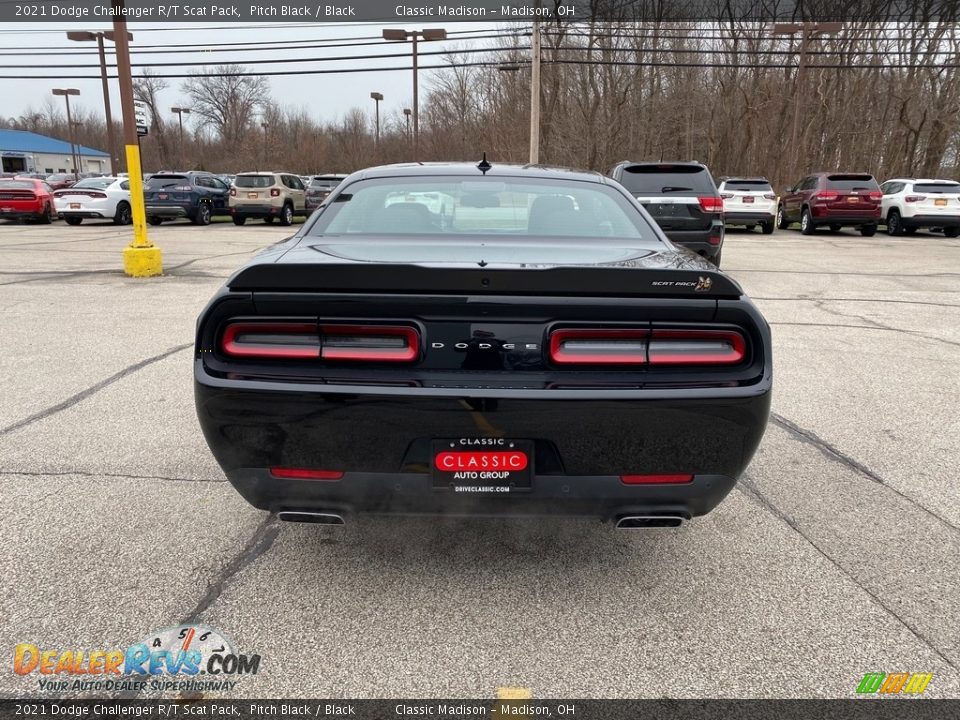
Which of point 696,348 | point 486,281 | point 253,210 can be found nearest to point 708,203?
point 696,348

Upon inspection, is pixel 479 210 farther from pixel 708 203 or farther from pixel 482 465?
pixel 708 203

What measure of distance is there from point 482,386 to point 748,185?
2017 cm

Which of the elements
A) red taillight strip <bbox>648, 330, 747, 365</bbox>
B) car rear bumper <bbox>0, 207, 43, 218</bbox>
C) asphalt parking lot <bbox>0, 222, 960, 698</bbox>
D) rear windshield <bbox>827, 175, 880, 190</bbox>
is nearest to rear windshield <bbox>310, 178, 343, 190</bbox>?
car rear bumper <bbox>0, 207, 43, 218</bbox>

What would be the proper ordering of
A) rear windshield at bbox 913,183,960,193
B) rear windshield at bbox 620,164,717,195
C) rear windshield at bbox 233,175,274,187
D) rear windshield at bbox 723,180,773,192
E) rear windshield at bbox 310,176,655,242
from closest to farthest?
rear windshield at bbox 310,176,655,242, rear windshield at bbox 620,164,717,195, rear windshield at bbox 913,183,960,193, rear windshield at bbox 723,180,773,192, rear windshield at bbox 233,175,274,187

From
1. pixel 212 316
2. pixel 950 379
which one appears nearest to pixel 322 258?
pixel 212 316

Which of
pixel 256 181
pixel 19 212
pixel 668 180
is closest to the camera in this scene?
pixel 668 180

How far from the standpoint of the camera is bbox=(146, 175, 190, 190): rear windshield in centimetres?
2248

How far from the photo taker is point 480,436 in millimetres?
2234

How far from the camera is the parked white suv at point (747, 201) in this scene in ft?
64.8

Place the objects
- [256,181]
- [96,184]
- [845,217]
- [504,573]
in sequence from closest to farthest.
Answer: [504,573] < [845,217] < [256,181] < [96,184]

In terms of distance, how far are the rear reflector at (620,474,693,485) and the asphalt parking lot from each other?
533 mm

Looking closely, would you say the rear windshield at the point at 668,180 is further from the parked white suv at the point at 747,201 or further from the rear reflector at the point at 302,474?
the parked white suv at the point at 747,201

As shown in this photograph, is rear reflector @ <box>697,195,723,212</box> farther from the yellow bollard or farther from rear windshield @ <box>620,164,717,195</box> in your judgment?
the yellow bollard

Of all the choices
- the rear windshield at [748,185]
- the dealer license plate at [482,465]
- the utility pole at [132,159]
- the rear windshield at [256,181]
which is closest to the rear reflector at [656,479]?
the dealer license plate at [482,465]
